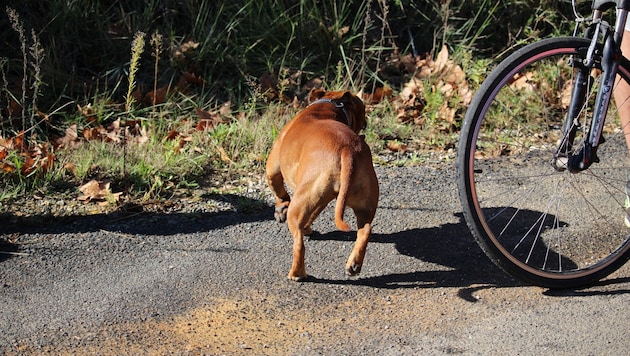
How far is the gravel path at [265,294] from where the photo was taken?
3348 millimetres

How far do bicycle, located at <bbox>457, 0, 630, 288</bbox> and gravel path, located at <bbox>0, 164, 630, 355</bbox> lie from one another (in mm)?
225

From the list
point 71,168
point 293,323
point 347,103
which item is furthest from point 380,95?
point 293,323

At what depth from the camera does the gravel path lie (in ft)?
11.0

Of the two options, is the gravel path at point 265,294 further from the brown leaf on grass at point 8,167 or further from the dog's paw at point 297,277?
the brown leaf on grass at point 8,167

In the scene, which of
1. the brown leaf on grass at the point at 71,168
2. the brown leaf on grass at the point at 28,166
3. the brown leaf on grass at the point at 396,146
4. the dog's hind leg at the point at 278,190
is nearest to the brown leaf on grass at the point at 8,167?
the brown leaf on grass at the point at 28,166

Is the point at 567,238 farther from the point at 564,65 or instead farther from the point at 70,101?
the point at 70,101

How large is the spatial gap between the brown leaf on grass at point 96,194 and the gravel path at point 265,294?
156 mm

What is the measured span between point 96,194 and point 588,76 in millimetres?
2562

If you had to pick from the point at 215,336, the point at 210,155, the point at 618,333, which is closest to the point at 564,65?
the point at 210,155

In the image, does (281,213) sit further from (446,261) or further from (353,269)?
(446,261)

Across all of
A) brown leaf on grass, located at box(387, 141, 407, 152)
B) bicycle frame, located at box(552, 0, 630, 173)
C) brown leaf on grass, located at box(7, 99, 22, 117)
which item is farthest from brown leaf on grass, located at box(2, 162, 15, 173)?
bicycle frame, located at box(552, 0, 630, 173)

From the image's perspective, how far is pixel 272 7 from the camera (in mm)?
6375

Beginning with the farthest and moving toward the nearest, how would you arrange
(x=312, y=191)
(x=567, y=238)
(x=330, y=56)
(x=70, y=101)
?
(x=330, y=56), (x=70, y=101), (x=567, y=238), (x=312, y=191)

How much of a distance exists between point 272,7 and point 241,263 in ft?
9.45
